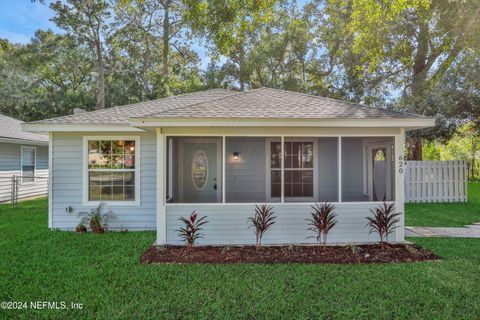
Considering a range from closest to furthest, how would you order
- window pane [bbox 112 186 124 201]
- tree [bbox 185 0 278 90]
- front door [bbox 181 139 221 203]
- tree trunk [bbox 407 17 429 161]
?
1. tree [bbox 185 0 278 90]
2. window pane [bbox 112 186 124 201]
3. front door [bbox 181 139 221 203]
4. tree trunk [bbox 407 17 429 161]

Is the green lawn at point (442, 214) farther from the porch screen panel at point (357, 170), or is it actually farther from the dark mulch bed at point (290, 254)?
the dark mulch bed at point (290, 254)

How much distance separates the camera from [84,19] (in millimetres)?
18281

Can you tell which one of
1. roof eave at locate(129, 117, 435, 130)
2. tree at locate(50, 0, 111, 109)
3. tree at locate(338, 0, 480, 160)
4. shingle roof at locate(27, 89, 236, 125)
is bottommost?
roof eave at locate(129, 117, 435, 130)

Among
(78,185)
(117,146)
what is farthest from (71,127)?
(78,185)

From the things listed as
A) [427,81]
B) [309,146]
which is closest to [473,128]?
[427,81]

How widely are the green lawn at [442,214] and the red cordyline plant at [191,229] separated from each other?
18.7ft

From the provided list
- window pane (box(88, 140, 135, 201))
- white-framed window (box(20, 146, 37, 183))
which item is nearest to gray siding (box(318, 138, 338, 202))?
window pane (box(88, 140, 135, 201))

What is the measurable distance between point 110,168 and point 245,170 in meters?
3.60

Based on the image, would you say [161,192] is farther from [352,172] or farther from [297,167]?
[352,172]

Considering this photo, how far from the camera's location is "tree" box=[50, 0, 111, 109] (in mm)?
17480

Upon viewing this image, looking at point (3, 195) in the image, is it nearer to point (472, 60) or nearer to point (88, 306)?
point (88, 306)

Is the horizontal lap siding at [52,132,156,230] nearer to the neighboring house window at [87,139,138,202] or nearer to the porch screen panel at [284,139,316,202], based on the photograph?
the neighboring house window at [87,139,138,202]

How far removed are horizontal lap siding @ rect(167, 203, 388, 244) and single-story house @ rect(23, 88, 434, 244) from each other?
0.02 m

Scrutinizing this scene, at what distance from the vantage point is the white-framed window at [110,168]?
766cm
